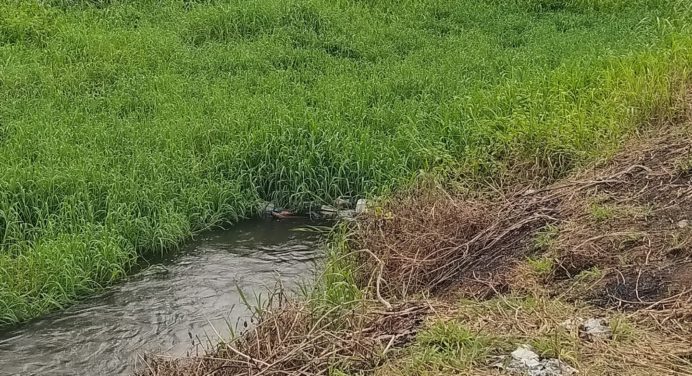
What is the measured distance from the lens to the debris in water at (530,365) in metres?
3.26

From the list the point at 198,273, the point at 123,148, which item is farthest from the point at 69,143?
the point at 198,273

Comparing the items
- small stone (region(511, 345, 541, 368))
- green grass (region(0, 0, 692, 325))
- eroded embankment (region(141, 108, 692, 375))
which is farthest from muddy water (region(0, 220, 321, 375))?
small stone (region(511, 345, 541, 368))

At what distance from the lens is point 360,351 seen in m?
3.68

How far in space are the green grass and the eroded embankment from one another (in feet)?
3.96

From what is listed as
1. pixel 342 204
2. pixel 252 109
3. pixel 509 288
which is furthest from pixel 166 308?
pixel 252 109

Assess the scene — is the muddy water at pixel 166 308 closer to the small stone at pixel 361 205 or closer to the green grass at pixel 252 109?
the green grass at pixel 252 109

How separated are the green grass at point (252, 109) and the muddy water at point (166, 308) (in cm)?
22

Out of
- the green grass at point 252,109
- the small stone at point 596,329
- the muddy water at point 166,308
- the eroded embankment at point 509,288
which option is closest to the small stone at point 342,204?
the green grass at point 252,109

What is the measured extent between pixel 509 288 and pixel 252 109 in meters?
4.10

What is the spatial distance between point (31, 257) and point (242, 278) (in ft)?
5.05

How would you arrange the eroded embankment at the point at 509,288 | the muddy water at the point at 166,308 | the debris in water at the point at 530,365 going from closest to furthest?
the debris in water at the point at 530,365, the eroded embankment at the point at 509,288, the muddy water at the point at 166,308

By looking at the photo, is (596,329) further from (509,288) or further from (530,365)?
(509,288)

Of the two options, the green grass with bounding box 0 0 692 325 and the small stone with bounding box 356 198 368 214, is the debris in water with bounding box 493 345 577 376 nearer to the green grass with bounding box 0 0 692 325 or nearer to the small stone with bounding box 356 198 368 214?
the small stone with bounding box 356 198 368 214

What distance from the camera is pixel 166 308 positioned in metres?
5.49
